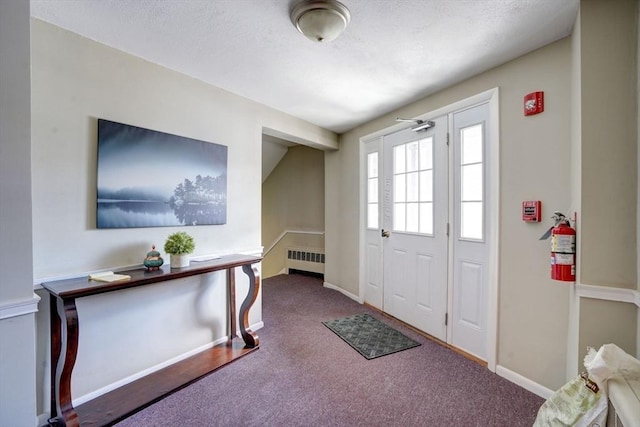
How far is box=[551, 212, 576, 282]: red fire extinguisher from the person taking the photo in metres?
1.47

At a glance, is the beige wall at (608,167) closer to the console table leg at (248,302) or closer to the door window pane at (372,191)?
the door window pane at (372,191)

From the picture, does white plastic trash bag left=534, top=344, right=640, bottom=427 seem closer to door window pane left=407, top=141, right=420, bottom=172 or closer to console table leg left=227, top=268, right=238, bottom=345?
door window pane left=407, top=141, right=420, bottom=172

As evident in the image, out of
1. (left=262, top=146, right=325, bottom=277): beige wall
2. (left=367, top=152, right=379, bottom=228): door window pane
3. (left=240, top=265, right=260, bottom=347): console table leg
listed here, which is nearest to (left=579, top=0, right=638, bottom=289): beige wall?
(left=367, top=152, right=379, bottom=228): door window pane

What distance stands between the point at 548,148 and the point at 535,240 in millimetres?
608

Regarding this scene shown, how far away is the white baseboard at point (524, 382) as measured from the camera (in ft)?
5.65

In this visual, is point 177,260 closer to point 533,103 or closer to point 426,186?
point 426,186

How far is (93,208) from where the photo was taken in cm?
175

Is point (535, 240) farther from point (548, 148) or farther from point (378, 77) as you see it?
point (378, 77)

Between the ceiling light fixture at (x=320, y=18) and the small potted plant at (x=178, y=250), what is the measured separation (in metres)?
1.61

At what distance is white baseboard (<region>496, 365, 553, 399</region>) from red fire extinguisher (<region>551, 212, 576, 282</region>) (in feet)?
2.66

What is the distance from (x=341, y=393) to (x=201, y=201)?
182 centimetres

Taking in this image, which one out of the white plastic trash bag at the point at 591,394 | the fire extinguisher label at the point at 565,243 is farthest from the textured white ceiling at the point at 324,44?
the white plastic trash bag at the point at 591,394

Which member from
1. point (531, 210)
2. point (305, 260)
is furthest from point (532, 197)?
point (305, 260)

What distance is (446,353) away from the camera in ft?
7.49
